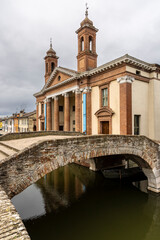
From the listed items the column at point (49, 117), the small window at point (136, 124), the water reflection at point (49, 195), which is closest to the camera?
the water reflection at point (49, 195)

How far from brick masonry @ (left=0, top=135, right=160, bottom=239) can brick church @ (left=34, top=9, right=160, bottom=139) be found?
6078 mm

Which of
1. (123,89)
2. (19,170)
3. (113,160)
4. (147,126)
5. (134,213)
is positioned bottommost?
(134,213)

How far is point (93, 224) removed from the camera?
7691 mm

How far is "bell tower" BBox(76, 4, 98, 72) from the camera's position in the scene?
19953 millimetres

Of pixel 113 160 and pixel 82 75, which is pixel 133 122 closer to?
pixel 113 160

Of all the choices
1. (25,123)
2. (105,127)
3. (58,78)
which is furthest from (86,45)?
(25,123)

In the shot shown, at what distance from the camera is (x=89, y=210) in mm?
9016

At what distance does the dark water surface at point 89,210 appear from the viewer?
7067 mm

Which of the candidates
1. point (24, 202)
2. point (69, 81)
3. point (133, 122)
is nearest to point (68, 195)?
point (24, 202)

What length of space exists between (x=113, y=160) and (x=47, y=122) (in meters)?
15.0

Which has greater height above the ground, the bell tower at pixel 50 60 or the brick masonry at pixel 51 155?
the bell tower at pixel 50 60

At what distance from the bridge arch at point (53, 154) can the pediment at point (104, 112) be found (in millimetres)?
6659

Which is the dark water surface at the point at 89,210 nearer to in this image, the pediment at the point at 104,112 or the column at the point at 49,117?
the pediment at the point at 104,112

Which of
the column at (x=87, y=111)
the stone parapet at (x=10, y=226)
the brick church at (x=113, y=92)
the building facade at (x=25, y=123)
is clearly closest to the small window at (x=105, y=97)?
the brick church at (x=113, y=92)
